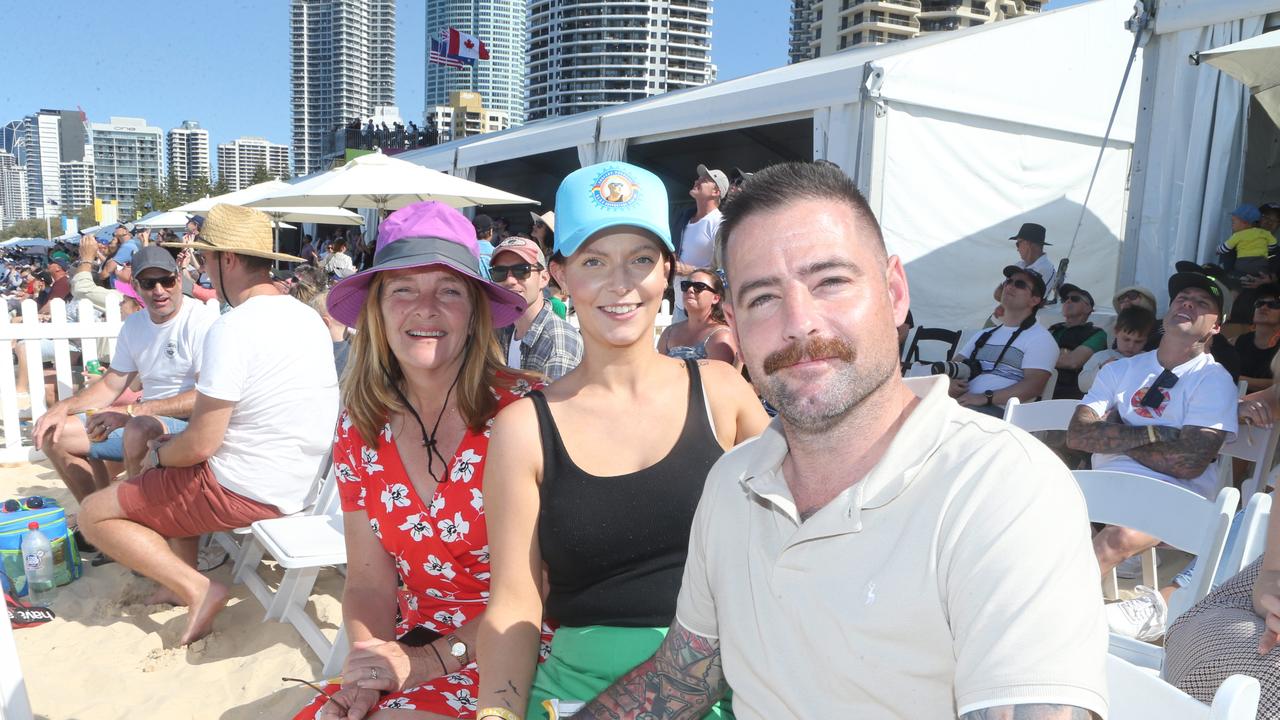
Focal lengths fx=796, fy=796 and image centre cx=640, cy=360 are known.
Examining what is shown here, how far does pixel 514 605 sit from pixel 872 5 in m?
96.1

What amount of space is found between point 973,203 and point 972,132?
2.25 feet

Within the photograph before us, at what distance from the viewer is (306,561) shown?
9.81 ft

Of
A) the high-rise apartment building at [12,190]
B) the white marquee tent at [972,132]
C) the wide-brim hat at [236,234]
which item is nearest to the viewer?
the wide-brim hat at [236,234]

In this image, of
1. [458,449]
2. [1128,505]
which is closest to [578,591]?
[458,449]

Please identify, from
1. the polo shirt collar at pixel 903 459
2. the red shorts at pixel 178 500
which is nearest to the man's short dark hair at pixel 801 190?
the polo shirt collar at pixel 903 459

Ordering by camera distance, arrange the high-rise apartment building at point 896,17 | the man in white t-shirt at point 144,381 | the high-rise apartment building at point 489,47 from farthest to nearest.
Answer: the high-rise apartment building at point 489,47 → the high-rise apartment building at point 896,17 → the man in white t-shirt at point 144,381

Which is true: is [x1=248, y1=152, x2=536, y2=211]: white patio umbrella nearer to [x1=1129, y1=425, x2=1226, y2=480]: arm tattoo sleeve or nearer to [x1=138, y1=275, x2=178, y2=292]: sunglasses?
[x1=138, y1=275, x2=178, y2=292]: sunglasses

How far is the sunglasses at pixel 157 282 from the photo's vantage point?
4398 millimetres

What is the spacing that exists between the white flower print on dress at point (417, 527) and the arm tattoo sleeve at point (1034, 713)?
147cm

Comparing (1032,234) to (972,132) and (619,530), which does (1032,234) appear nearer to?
(972,132)

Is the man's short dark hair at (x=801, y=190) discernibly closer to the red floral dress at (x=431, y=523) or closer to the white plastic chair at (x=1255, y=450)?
the red floral dress at (x=431, y=523)

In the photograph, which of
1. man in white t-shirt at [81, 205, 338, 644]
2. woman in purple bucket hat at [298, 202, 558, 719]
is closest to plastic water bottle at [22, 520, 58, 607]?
→ man in white t-shirt at [81, 205, 338, 644]

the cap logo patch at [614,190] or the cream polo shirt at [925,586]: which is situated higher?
the cap logo patch at [614,190]

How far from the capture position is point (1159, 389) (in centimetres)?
372
